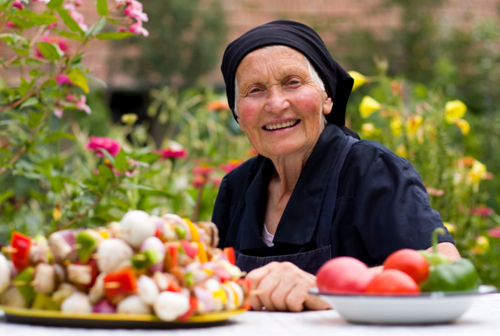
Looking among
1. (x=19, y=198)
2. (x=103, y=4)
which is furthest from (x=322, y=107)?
(x=19, y=198)

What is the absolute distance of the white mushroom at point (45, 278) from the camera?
1006 millimetres

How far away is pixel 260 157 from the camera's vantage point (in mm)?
2371

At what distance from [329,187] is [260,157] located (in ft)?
1.66

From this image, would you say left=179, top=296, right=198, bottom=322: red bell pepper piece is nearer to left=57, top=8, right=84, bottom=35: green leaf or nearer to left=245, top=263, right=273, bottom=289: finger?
left=245, top=263, right=273, bottom=289: finger

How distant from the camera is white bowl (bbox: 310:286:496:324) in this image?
3.33 ft

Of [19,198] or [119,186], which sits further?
[19,198]

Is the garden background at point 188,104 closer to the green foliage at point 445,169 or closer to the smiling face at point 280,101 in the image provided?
the green foliage at point 445,169

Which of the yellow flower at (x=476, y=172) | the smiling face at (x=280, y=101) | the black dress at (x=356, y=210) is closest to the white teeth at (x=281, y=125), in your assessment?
the smiling face at (x=280, y=101)

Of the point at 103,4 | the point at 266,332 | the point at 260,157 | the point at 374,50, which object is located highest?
the point at 374,50

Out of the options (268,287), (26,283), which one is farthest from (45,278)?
(268,287)

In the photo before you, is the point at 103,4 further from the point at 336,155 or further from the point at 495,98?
the point at 495,98

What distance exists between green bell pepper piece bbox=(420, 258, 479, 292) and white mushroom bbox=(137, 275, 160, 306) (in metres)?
0.48

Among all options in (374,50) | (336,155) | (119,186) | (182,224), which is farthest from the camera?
(374,50)

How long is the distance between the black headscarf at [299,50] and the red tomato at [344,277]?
1019 mm
